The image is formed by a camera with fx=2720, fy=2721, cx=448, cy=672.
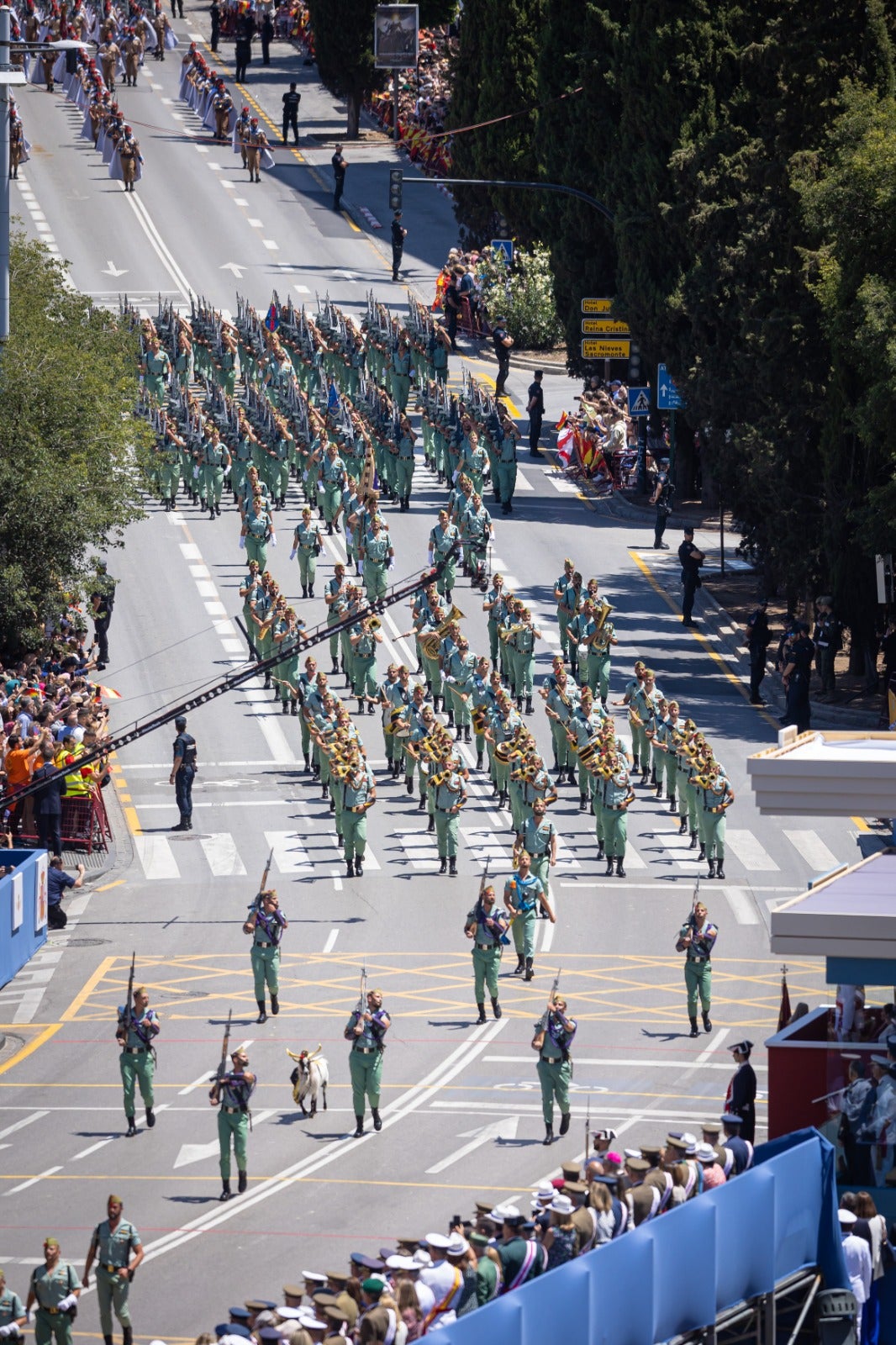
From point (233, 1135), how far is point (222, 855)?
12041mm

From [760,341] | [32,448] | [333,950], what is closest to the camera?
[333,950]

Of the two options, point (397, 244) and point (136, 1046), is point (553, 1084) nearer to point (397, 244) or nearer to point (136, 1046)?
point (136, 1046)

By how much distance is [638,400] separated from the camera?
187 feet

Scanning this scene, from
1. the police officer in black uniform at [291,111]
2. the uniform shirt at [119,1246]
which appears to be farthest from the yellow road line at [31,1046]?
the police officer in black uniform at [291,111]

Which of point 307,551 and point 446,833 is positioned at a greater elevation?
point 307,551

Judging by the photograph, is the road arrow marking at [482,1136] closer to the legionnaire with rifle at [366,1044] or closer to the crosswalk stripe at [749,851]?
the legionnaire with rifle at [366,1044]

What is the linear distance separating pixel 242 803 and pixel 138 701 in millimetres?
4677

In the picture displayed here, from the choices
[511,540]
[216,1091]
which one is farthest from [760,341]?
[216,1091]

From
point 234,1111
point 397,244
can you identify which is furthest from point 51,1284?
point 397,244

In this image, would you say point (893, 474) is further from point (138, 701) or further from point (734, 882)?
point (138, 701)

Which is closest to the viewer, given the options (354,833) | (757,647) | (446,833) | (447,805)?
(447,805)

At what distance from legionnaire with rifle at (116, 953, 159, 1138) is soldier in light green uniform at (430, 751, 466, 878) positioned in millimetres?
9247

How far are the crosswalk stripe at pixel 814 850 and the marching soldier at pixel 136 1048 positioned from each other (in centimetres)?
1261

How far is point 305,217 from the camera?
82.9 m
